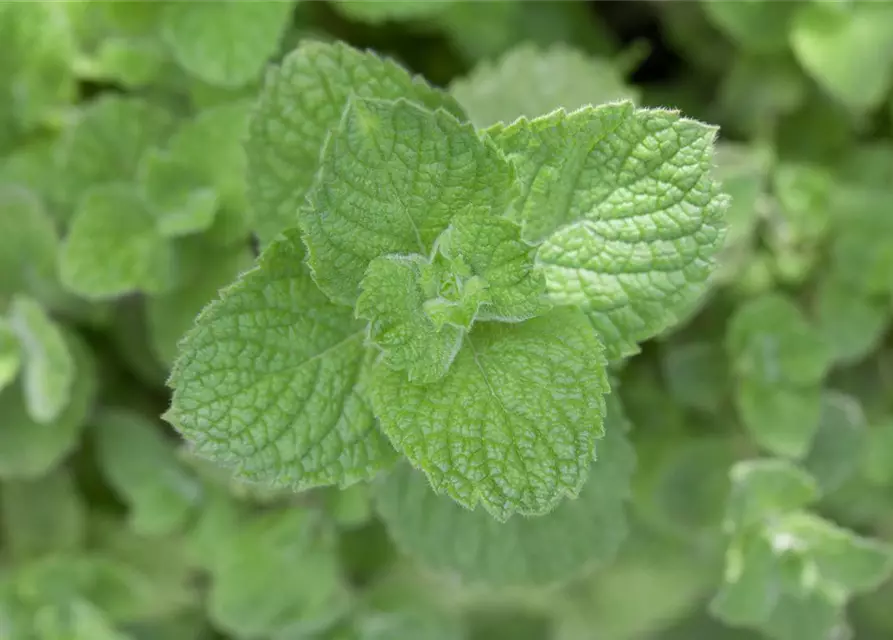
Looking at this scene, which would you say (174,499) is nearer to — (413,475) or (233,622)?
(233,622)

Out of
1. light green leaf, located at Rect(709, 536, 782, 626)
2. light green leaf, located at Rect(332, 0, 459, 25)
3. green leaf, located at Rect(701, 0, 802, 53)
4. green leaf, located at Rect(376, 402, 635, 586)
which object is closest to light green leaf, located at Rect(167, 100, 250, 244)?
light green leaf, located at Rect(332, 0, 459, 25)

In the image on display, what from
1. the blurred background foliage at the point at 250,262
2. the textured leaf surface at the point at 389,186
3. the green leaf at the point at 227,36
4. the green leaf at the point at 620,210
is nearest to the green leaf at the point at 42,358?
the blurred background foliage at the point at 250,262

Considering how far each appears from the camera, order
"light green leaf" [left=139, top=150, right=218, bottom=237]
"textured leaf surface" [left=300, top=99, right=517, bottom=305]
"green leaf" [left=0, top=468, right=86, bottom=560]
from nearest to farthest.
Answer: "textured leaf surface" [left=300, top=99, right=517, bottom=305] → "light green leaf" [left=139, top=150, right=218, bottom=237] → "green leaf" [left=0, top=468, right=86, bottom=560]

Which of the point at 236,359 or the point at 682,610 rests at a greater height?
the point at 236,359

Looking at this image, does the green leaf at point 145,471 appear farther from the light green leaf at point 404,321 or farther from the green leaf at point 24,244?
A: the light green leaf at point 404,321

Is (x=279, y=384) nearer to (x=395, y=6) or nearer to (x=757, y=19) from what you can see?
(x=395, y=6)

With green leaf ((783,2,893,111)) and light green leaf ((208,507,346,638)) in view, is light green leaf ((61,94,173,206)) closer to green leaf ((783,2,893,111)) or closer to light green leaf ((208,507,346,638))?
light green leaf ((208,507,346,638))

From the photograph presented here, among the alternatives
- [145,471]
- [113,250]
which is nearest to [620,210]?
[113,250]

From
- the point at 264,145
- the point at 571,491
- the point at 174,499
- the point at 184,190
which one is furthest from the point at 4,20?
the point at 571,491
